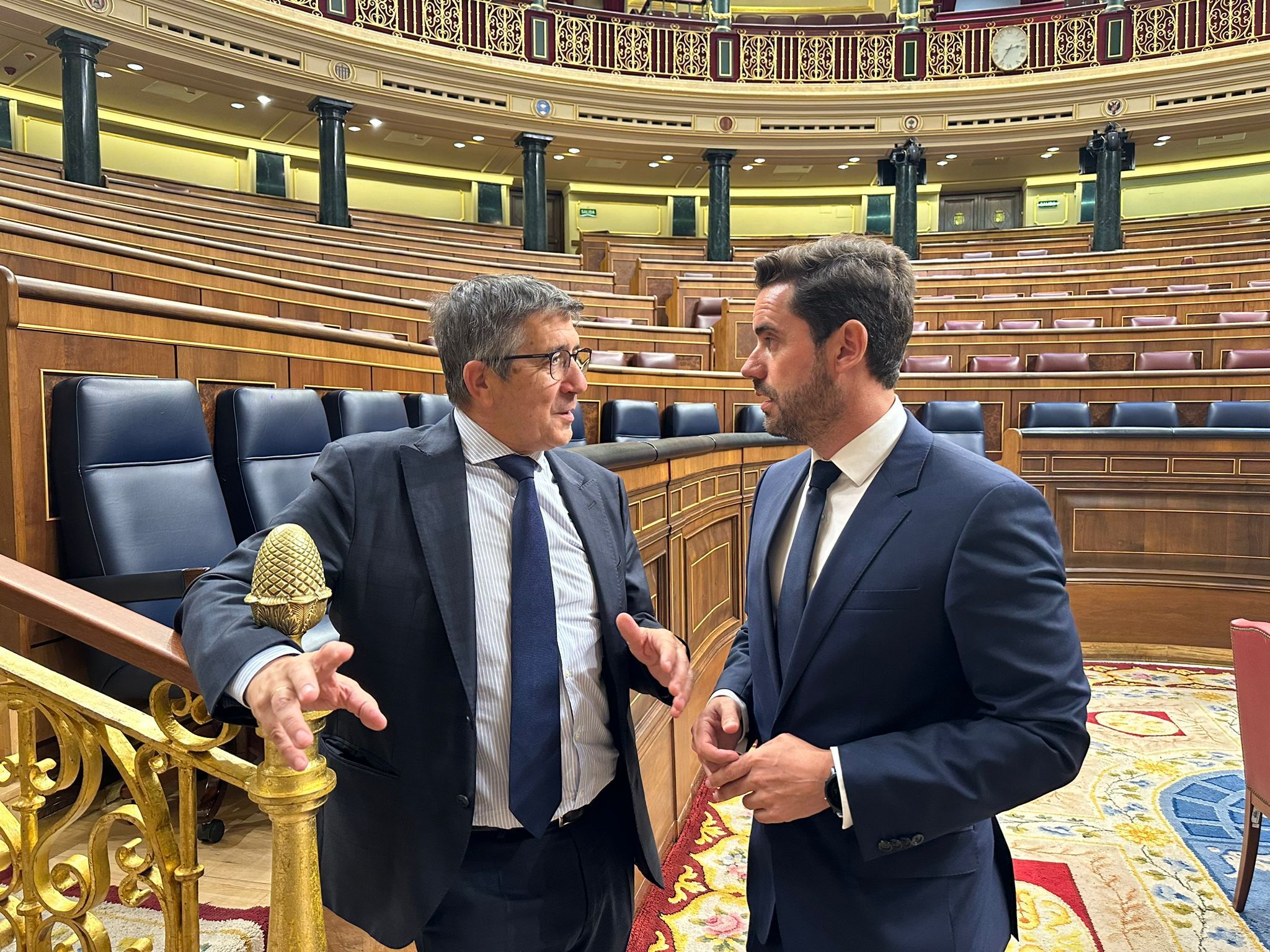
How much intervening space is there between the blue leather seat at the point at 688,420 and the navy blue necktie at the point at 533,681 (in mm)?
2402

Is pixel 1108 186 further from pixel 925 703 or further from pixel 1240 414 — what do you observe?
pixel 925 703

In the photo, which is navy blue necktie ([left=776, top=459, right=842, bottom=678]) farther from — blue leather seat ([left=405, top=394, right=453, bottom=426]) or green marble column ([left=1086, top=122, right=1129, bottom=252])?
green marble column ([left=1086, top=122, right=1129, bottom=252])

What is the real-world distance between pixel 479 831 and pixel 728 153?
833cm

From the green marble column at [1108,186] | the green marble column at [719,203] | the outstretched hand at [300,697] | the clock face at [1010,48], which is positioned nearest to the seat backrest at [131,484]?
the outstretched hand at [300,697]

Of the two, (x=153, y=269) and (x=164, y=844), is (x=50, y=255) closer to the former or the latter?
(x=153, y=269)

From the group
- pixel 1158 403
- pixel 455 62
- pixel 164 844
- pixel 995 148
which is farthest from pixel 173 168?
pixel 164 844

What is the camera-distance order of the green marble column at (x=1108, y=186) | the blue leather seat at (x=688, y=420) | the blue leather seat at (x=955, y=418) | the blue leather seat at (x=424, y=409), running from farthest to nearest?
the green marble column at (x=1108, y=186) < the blue leather seat at (x=955, y=418) < the blue leather seat at (x=688, y=420) < the blue leather seat at (x=424, y=409)

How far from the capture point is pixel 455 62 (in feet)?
23.5

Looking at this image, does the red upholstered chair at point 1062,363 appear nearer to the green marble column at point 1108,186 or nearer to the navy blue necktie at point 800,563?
the navy blue necktie at point 800,563

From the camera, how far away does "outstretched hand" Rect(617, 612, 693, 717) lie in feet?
2.37

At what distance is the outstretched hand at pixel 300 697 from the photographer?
1.67ft

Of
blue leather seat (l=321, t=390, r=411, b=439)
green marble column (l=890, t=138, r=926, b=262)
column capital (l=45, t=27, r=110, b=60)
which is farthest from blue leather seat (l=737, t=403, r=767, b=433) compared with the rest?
column capital (l=45, t=27, r=110, b=60)

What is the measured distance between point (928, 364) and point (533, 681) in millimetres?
3901

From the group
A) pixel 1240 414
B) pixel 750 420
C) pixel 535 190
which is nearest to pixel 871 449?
pixel 750 420
